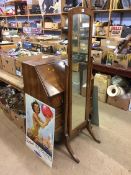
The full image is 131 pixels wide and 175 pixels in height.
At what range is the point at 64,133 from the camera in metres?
1.84

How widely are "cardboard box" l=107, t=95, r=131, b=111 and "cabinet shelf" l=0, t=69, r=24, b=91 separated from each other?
5.07ft

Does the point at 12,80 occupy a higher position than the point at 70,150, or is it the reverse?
the point at 12,80

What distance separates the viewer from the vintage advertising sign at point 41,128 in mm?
1631

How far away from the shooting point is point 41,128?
5.72ft

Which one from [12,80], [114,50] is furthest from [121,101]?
[12,80]

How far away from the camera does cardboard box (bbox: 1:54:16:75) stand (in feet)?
7.54

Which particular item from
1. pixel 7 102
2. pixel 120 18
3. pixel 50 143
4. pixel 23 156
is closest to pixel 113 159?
pixel 50 143

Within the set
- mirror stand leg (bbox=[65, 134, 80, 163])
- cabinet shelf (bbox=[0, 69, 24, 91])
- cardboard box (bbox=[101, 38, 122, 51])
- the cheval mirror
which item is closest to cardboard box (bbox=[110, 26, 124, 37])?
cardboard box (bbox=[101, 38, 122, 51])

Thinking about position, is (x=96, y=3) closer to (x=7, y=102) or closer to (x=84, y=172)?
(x=7, y=102)

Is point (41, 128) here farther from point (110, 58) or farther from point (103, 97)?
point (110, 58)

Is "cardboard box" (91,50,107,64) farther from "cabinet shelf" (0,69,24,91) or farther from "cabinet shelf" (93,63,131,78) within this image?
"cabinet shelf" (0,69,24,91)

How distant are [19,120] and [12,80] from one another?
51 cm

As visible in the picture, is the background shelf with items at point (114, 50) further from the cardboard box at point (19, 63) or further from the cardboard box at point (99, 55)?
the cardboard box at point (19, 63)

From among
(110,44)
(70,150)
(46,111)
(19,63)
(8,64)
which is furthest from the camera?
(110,44)
